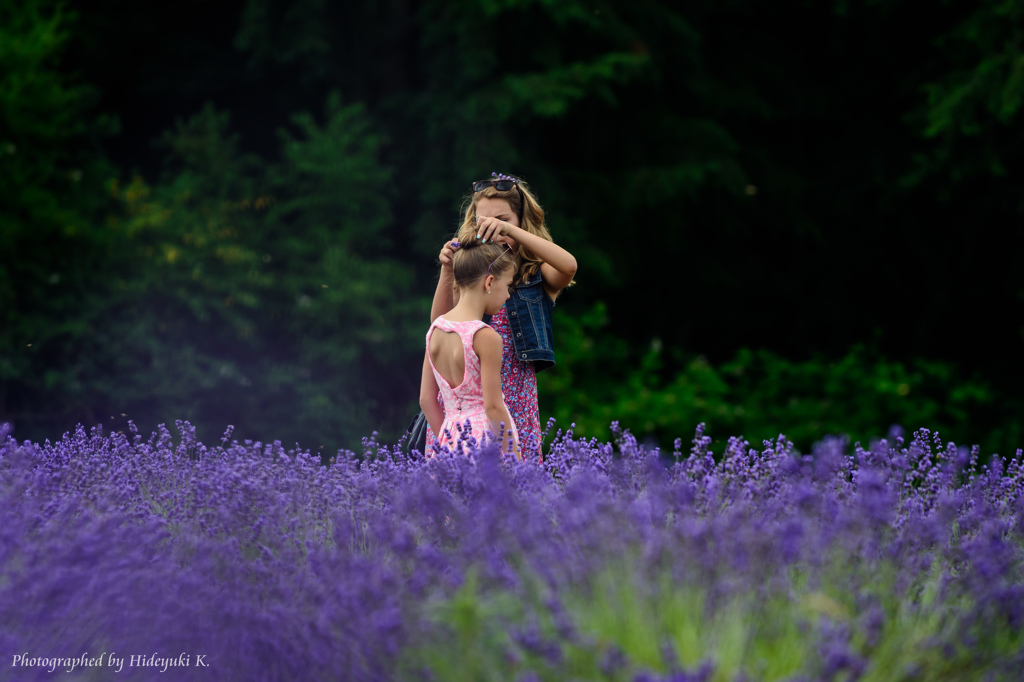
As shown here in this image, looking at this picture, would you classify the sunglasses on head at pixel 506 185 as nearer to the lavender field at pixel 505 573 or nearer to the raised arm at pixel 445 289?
the raised arm at pixel 445 289

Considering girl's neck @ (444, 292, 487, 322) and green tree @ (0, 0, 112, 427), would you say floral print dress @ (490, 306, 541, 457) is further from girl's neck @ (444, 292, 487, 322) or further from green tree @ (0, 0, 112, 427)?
green tree @ (0, 0, 112, 427)

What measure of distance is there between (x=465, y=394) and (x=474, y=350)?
19cm

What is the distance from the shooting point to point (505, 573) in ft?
6.32

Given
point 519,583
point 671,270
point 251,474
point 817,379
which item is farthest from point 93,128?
point 519,583

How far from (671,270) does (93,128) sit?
5910 millimetres

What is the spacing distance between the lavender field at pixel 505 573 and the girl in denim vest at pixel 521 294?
0.66m

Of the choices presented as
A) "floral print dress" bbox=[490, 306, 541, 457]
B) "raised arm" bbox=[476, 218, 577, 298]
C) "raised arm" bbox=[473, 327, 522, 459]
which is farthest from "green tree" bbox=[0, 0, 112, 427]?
"raised arm" bbox=[473, 327, 522, 459]

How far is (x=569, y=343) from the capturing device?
8578mm

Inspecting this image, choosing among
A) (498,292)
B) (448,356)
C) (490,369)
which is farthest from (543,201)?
(490,369)

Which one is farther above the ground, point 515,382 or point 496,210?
point 496,210

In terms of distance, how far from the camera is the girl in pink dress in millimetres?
3205

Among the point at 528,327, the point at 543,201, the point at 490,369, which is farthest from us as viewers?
the point at 543,201

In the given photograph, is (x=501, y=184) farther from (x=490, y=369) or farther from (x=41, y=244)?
(x=41, y=244)

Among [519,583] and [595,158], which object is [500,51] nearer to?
[595,158]
